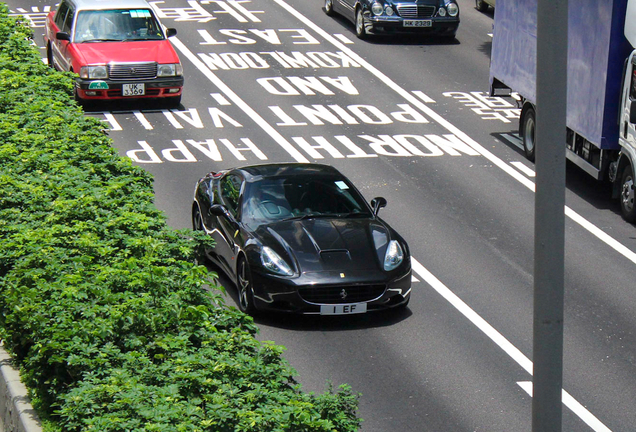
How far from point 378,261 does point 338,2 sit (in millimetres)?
18350

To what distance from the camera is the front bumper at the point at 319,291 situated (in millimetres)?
11812

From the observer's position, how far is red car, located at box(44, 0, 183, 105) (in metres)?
21.1

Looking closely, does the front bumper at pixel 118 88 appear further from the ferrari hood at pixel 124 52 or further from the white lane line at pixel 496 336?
the white lane line at pixel 496 336

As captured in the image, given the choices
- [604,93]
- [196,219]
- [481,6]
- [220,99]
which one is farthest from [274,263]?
[481,6]

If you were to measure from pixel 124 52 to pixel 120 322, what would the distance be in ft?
48.8

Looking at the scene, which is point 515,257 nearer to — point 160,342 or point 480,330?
point 480,330

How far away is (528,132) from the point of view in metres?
19.5

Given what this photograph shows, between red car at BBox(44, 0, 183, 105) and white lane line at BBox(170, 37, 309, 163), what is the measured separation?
52.3 inches

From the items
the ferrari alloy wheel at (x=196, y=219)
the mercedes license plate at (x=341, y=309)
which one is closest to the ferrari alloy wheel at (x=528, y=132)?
the ferrari alloy wheel at (x=196, y=219)

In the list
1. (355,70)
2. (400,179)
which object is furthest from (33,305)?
(355,70)

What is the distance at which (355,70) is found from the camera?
2511 centimetres

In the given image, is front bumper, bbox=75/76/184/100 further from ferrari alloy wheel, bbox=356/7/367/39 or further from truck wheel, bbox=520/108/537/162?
ferrari alloy wheel, bbox=356/7/367/39

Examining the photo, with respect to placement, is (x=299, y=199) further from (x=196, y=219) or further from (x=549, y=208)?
(x=549, y=208)

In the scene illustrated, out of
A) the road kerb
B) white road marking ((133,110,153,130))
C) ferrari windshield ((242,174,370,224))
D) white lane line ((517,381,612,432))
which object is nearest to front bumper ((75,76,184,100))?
white road marking ((133,110,153,130))
